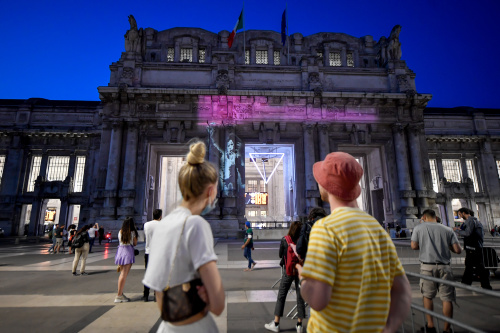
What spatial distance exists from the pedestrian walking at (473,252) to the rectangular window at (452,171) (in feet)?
97.8

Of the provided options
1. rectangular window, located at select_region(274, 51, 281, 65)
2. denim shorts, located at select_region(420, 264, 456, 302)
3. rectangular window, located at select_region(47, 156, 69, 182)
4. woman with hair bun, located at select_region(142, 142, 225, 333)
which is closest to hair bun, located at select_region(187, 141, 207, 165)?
woman with hair bun, located at select_region(142, 142, 225, 333)

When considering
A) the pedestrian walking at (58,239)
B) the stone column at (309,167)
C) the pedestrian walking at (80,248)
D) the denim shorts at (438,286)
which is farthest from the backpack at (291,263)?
the stone column at (309,167)

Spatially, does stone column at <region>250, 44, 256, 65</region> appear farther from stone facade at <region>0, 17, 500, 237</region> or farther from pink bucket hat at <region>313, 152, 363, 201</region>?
pink bucket hat at <region>313, 152, 363, 201</region>

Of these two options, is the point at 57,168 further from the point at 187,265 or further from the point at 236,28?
the point at 187,265

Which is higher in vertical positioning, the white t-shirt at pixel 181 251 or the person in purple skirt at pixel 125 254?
the white t-shirt at pixel 181 251

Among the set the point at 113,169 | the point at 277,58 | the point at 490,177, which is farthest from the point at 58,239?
the point at 490,177

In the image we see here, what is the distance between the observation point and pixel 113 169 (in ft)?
71.9

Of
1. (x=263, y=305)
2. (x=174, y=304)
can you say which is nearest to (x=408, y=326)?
(x=263, y=305)

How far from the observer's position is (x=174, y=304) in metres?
1.52

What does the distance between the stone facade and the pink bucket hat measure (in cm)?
1966

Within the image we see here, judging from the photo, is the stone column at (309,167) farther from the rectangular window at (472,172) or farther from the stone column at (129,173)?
the rectangular window at (472,172)

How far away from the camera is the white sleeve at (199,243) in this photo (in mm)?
1473

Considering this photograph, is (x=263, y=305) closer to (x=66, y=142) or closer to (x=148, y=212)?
(x=148, y=212)

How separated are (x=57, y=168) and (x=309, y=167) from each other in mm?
27923
